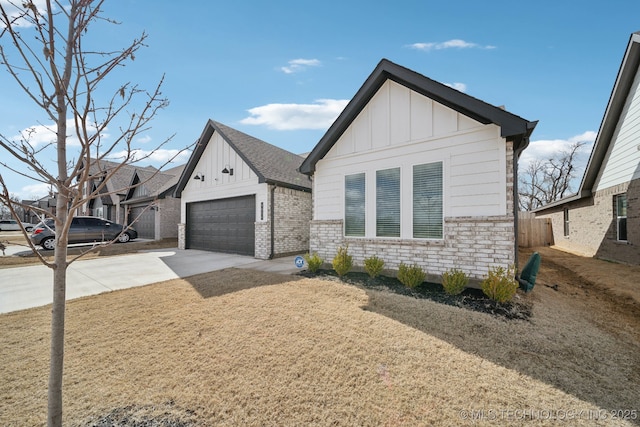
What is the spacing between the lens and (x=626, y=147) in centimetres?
948

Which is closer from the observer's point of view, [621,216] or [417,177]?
[417,177]

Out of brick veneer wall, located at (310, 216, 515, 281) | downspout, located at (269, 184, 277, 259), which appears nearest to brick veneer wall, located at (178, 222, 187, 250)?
downspout, located at (269, 184, 277, 259)

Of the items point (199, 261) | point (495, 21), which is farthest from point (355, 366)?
point (495, 21)

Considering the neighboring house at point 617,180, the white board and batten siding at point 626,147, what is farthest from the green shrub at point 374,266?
the white board and batten siding at point 626,147

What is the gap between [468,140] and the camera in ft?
20.1

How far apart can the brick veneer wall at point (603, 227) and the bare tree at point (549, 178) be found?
19.7 meters

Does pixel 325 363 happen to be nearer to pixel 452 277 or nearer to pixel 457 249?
pixel 452 277

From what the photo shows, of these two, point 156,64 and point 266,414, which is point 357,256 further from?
point 156,64

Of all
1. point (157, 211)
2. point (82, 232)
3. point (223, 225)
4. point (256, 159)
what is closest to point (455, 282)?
point (256, 159)

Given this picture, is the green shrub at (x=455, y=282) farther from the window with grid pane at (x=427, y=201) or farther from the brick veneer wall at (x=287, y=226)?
the brick veneer wall at (x=287, y=226)

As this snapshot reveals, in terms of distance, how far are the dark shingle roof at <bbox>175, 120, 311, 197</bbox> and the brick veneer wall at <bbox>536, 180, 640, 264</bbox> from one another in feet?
39.1

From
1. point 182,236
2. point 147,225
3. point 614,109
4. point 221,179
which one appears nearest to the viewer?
point 614,109

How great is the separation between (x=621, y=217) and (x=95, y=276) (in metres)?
18.0

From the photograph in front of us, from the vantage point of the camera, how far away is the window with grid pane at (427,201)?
6492 mm
